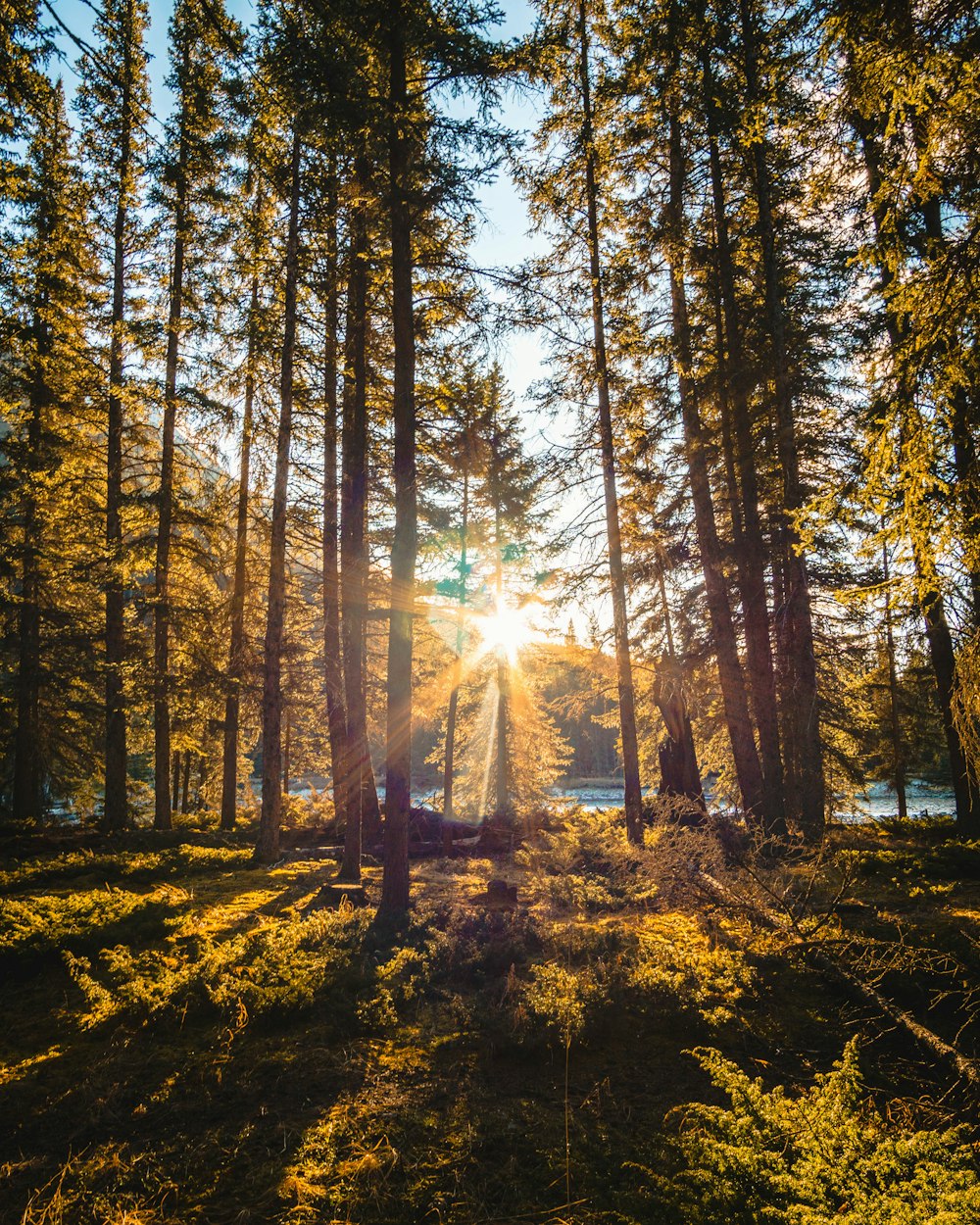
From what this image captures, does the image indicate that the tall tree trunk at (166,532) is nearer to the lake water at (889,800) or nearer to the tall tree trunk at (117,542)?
the tall tree trunk at (117,542)

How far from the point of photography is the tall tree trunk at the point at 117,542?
14141mm

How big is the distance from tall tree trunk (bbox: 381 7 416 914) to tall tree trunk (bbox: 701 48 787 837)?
23.1ft

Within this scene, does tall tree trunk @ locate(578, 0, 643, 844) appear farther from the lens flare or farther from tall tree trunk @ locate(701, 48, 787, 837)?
the lens flare

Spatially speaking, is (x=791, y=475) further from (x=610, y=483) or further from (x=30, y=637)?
(x=30, y=637)

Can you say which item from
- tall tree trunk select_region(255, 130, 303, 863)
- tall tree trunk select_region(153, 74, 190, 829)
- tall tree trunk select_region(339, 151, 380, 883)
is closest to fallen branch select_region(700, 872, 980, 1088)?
tall tree trunk select_region(339, 151, 380, 883)

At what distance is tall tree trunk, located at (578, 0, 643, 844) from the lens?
1227cm

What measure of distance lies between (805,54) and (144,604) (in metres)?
16.3

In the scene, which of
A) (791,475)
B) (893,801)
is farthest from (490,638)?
(893,801)

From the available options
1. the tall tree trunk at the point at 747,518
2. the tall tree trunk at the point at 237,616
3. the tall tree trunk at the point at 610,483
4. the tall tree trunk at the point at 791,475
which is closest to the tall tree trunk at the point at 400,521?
the tall tree trunk at the point at 610,483

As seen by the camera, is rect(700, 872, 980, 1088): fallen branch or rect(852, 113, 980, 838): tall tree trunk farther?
rect(852, 113, 980, 838): tall tree trunk

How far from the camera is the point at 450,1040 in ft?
15.4

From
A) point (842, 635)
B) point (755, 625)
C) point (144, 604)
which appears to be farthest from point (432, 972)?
point (842, 635)

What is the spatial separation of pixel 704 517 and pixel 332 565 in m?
8.35

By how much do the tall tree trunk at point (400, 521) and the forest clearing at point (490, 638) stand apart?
0.24ft
